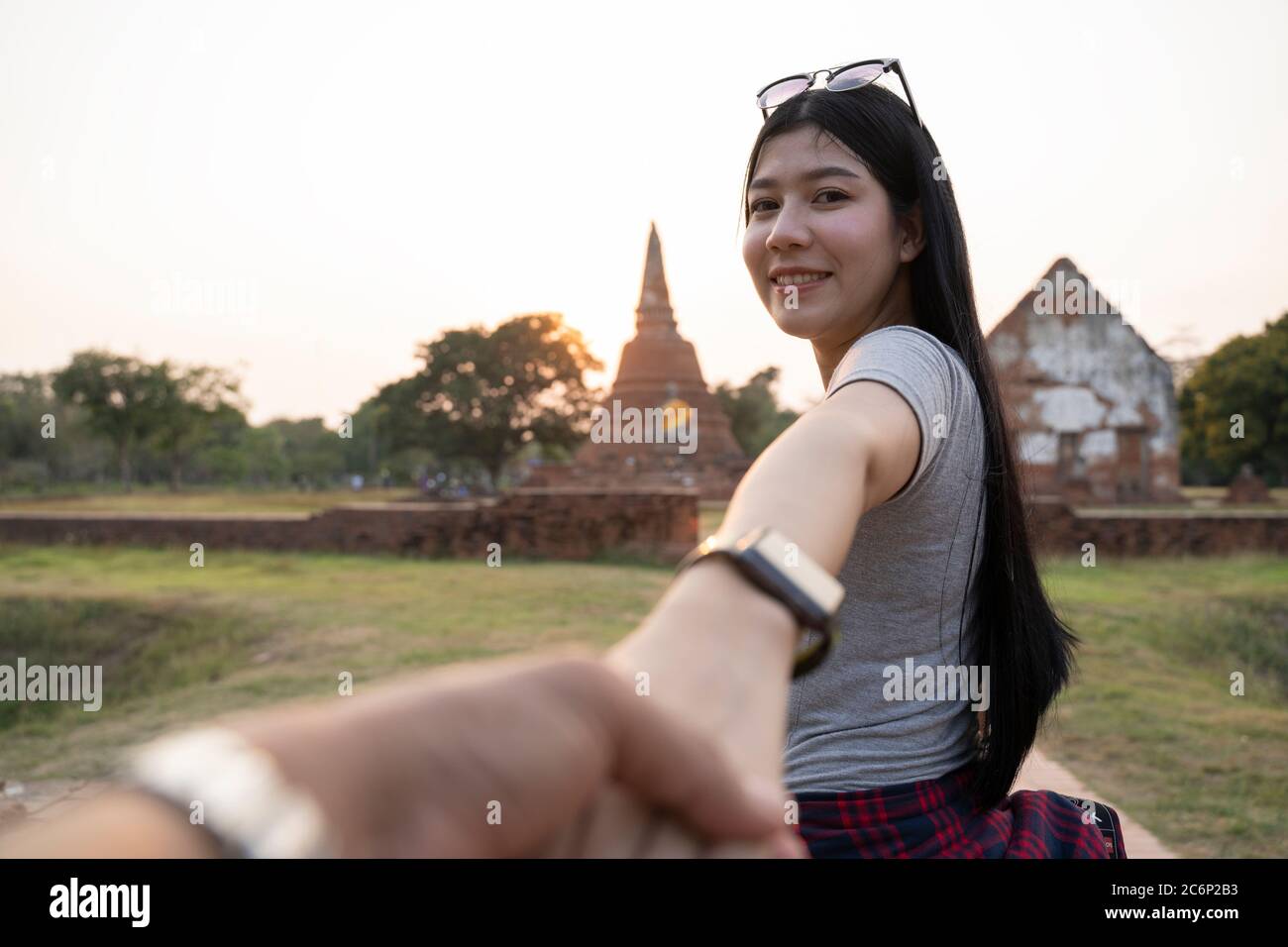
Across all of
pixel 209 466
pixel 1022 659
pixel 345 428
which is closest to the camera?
pixel 1022 659

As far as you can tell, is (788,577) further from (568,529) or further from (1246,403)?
(1246,403)

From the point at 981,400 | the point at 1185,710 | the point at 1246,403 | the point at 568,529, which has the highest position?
the point at 1246,403

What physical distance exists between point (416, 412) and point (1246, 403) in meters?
20.6

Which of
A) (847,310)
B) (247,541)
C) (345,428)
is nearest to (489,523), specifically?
(247,541)

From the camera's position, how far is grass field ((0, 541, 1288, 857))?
4.05 meters

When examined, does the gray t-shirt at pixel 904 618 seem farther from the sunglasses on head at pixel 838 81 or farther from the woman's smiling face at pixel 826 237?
the sunglasses on head at pixel 838 81

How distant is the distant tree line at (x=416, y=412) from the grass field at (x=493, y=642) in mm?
11732

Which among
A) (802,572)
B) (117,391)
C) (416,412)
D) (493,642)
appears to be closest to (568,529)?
(493,642)

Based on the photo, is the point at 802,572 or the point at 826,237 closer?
the point at 802,572

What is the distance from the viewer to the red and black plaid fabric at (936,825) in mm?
1061

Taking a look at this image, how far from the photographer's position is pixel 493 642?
621 cm
